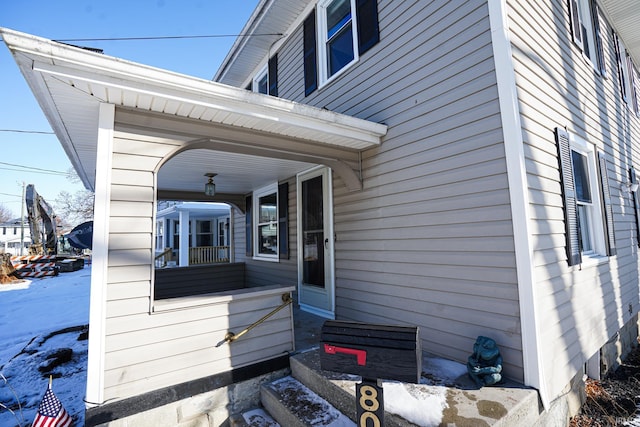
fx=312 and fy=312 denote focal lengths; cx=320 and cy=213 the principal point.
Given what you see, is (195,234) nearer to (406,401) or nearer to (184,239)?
(184,239)

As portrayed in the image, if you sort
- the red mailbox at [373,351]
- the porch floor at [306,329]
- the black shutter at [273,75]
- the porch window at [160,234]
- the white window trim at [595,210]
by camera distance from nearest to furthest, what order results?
the red mailbox at [373,351], the porch floor at [306,329], the white window trim at [595,210], the black shutter at [273,75], the porch window at [160,234]

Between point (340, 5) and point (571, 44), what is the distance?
3.13 meters

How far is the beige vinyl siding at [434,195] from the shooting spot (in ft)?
8.62

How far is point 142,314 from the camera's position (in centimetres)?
244

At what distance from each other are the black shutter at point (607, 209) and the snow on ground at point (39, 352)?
19.0 ft

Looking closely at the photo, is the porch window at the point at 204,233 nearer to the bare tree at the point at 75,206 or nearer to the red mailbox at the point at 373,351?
the red mailbox at the point at 373,351

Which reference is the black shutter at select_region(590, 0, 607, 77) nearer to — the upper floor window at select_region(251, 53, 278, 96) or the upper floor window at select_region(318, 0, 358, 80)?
the upper floor window at select_region(318, 0, 358, 80)

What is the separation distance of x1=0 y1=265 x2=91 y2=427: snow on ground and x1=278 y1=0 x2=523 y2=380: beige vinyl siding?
124 inches

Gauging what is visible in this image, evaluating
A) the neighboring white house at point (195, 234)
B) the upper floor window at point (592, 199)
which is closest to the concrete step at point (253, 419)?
the upper floor window at point (592, 199)

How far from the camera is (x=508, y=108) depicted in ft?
8.34

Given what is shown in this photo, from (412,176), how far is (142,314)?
2793 millimetres

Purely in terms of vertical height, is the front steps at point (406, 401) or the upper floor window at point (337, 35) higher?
the upper floor window at point (337, 35)

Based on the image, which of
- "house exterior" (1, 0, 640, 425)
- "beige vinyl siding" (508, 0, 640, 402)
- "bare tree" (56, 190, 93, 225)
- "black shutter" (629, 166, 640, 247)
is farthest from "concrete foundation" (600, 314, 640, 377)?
"bare tree" (56, 190, 93, 225)

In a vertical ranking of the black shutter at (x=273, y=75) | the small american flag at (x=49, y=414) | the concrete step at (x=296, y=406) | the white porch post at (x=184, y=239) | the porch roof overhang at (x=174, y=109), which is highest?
the black shutter at (x=273, y=75)
